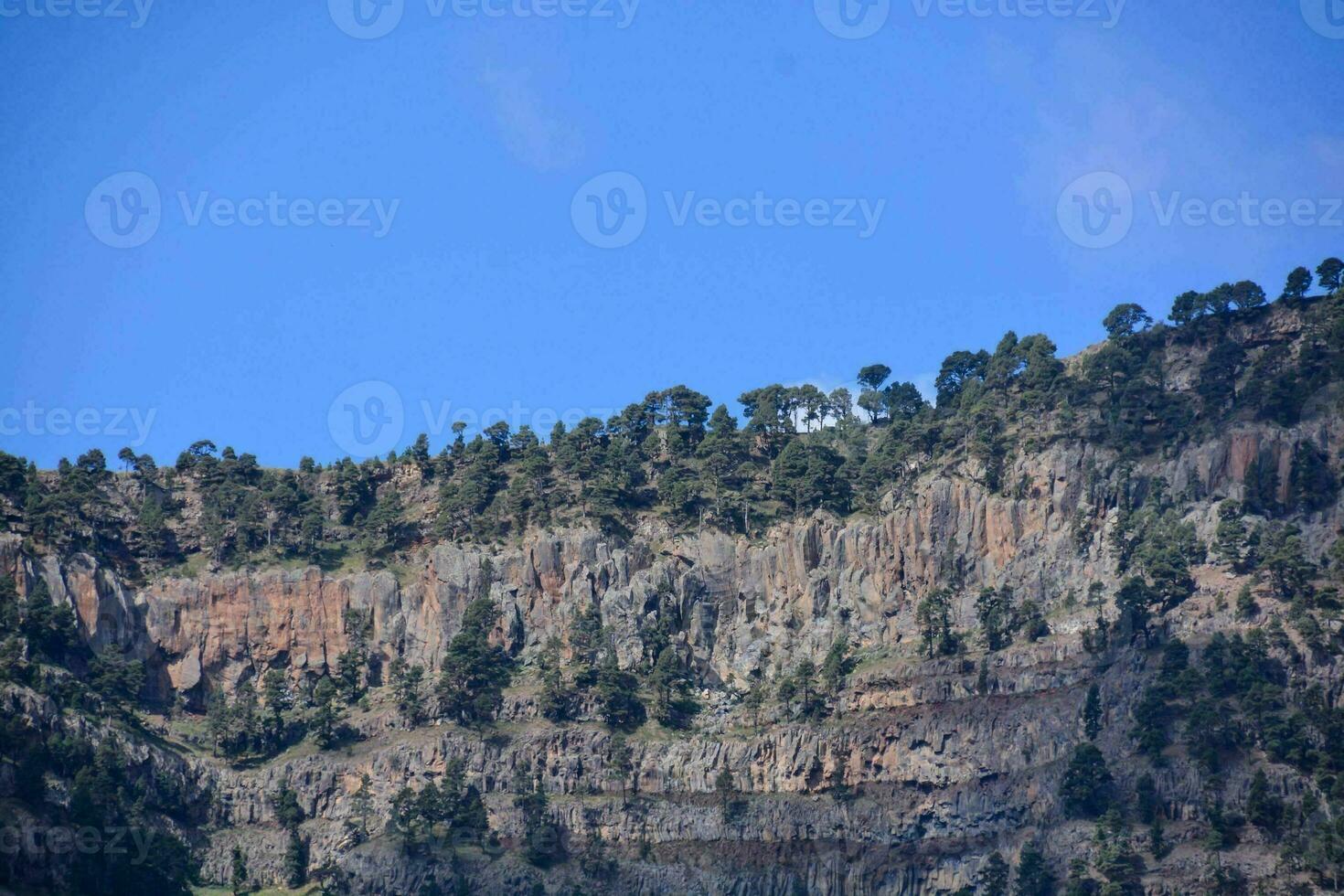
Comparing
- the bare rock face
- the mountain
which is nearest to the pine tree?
the mountain

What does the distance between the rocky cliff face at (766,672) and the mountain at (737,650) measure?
10.5 inches

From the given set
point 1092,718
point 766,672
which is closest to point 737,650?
point 766,672

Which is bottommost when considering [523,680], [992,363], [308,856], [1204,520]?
[308,856]

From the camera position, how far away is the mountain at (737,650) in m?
148

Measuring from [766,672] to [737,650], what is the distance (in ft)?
11.5

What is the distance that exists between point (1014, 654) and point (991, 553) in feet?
37.7

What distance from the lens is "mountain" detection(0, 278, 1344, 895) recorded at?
148 metres

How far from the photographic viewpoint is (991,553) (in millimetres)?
167750

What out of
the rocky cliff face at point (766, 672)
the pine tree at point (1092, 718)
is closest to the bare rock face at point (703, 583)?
the rocky cliff face at point (766, 672)

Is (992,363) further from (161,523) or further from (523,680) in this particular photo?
(161,523)

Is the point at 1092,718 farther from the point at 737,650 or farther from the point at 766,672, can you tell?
the point at 737,650

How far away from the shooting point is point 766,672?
167875 millimetres

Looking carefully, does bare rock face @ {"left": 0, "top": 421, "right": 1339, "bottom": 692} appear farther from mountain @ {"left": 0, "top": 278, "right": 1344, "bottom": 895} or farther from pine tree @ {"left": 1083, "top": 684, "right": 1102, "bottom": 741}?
pine tree @ {"left": 1083, "top": 684, "right": 1102, "bottom": 741}

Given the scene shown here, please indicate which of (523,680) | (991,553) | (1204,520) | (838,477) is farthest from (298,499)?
(1204,520)
